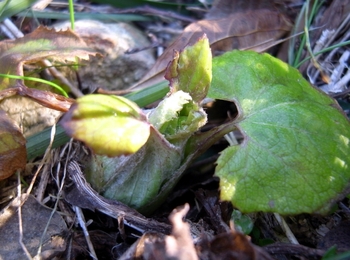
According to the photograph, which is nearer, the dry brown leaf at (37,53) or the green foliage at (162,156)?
the green foliage at (162,156)

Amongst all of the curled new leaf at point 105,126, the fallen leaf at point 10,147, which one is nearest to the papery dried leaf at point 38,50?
the fallen leaf at point 10,147

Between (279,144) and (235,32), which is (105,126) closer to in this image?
(279,144)

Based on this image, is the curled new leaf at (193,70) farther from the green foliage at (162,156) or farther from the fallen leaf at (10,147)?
the fallen leaf at (10,147)

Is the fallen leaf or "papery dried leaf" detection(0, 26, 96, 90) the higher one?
"papery dried leaf" detection(0, 26, 96, 90)

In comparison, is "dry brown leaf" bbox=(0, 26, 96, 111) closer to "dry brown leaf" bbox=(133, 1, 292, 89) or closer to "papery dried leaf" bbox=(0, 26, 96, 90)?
"papery dried leaf" bbox=(0, 26, 96, 90)

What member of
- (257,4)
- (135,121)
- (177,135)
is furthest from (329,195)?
(257,4)

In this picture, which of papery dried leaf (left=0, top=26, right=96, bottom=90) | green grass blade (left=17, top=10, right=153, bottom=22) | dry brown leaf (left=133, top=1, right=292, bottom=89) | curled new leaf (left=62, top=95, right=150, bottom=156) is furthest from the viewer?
green grass blade (left=17, top=10, right=153, bottom=22)

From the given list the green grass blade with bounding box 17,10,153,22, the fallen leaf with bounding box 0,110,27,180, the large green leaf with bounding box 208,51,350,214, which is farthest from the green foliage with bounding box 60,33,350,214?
the green grass blade with bounding box 17,10,153,22

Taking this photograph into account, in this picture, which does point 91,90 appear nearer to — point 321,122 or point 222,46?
point 222,46
